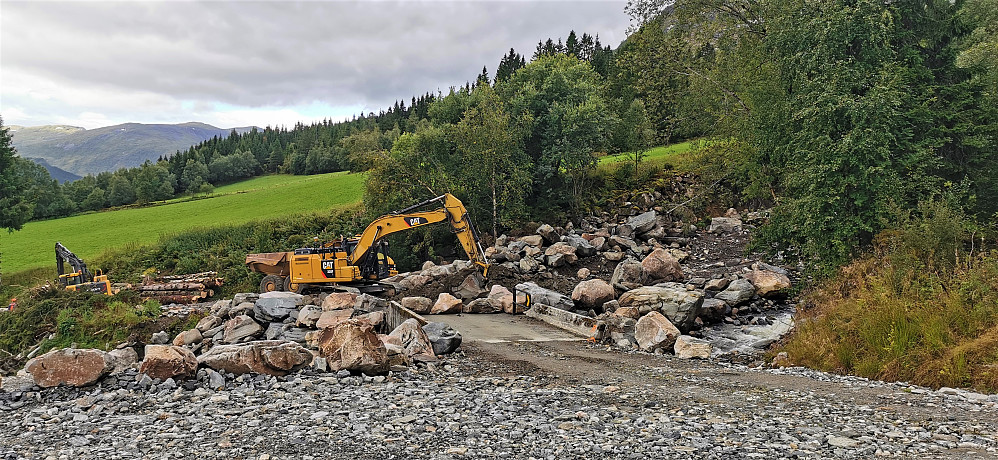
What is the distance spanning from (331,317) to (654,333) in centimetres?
897

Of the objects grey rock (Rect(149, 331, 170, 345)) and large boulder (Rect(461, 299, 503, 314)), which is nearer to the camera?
grey rock (Rect(149, 331, 170, 345))

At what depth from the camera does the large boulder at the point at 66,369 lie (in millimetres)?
9719

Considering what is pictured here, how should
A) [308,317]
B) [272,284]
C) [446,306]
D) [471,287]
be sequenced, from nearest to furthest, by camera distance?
[308,317], [446,306], [471,287], [272,284]

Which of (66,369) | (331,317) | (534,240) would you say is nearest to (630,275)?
(534,240)

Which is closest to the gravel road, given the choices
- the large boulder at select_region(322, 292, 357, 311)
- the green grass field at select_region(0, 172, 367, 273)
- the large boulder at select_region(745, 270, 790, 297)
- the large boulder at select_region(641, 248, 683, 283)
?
the large boulder at select_region(322, 292, 357, 311)

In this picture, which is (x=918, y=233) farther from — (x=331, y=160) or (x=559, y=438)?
(x=331, y=160)

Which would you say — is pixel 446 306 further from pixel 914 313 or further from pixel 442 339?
pixel 914 313

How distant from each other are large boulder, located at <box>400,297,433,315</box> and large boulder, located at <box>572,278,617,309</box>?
521 centimetres

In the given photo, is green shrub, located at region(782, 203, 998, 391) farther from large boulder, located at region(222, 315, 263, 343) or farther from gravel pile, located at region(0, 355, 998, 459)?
large boulder, located at region(222, 315, 263, 343)

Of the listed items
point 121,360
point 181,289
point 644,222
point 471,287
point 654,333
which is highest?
point 644,222

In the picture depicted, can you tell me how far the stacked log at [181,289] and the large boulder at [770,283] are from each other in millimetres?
25717

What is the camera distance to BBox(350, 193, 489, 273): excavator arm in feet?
72.7

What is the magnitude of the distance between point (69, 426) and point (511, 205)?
25.8 meters

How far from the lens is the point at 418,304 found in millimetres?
21188
